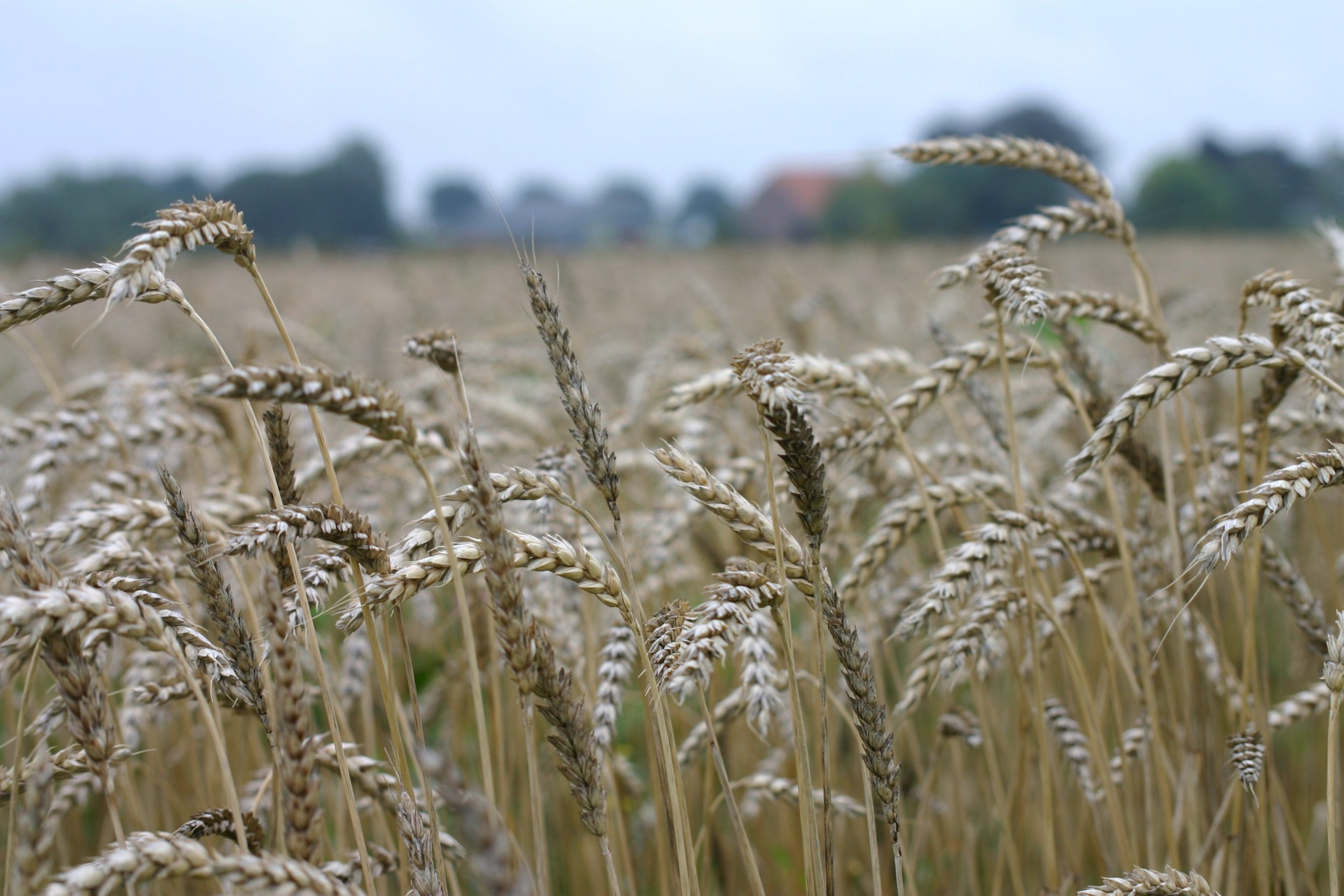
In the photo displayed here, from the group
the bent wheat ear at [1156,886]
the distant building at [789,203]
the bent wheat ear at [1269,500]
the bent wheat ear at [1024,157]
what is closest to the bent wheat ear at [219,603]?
the bent wheat ear at [1156,886]

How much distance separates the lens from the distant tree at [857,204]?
50.5m

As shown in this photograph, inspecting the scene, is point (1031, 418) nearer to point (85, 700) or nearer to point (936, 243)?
→ point (85, 700)

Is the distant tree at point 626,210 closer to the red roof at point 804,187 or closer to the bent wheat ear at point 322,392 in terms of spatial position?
the red roof at point 804,187

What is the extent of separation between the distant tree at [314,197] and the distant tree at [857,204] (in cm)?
2828

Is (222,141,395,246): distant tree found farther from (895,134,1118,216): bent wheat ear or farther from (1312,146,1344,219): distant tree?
(895,134,1118,216): bent wheat ear

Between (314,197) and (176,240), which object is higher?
(314,197)

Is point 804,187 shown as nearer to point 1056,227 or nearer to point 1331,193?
point 1331,193

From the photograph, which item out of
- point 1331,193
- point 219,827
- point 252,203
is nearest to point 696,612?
point 219,827

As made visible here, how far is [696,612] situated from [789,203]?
91.7 metres

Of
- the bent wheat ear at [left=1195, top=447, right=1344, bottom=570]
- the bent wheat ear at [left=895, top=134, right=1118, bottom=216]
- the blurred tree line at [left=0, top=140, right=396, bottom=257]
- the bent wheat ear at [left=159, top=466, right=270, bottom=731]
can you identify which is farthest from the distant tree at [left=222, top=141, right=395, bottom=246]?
the bent wheat ear at [left=1195, top=447, right=1344, bottom=570]

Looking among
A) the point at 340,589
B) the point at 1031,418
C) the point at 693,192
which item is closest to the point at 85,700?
the point at 340,589

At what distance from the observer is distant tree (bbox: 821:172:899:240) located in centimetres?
5053

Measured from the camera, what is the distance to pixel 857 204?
59812 mm

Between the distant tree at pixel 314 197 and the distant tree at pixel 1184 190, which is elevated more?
the distant tree at pixel 314 197
